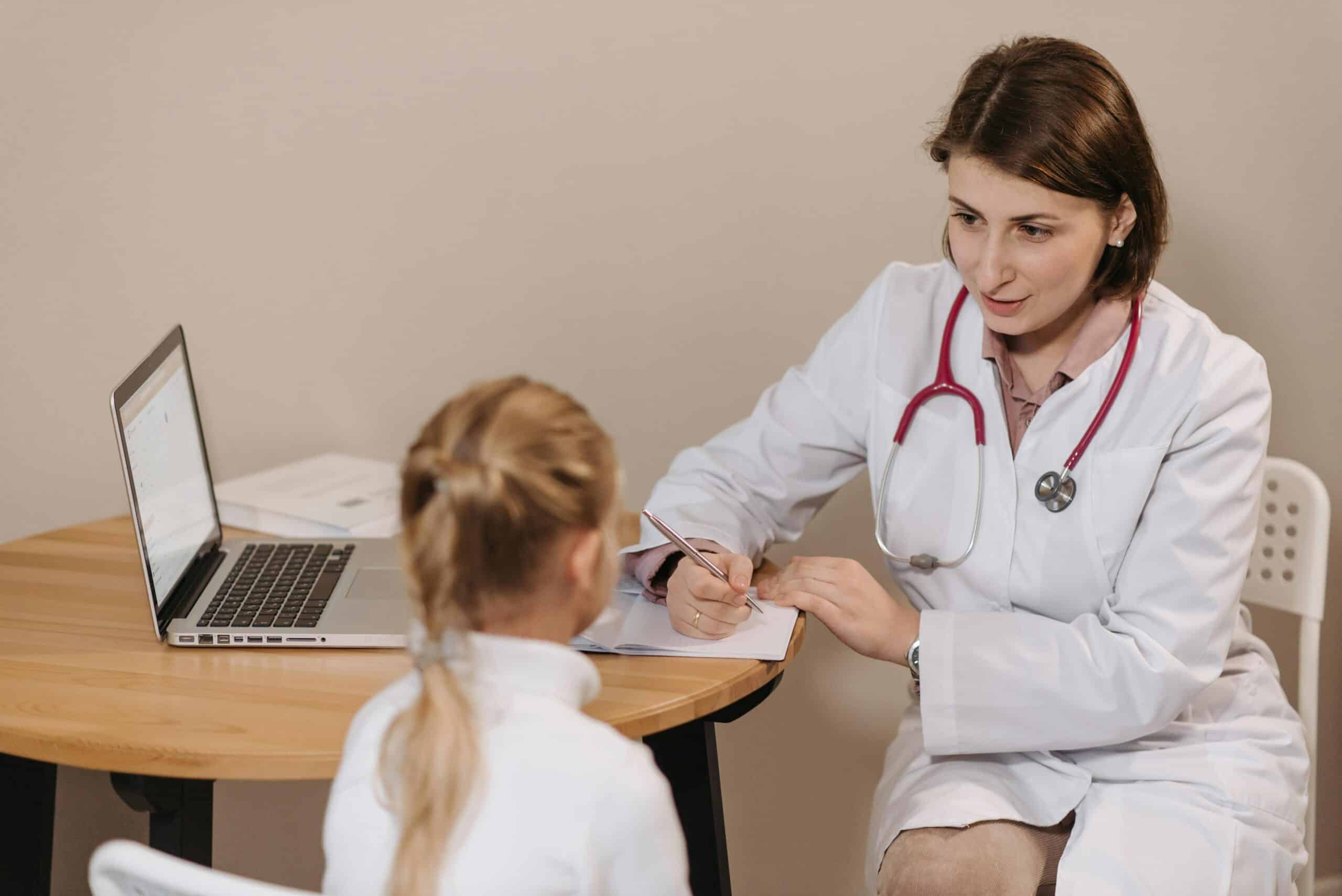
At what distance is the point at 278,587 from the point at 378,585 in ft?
0.38

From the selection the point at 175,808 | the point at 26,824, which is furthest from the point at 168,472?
the point at 26,824

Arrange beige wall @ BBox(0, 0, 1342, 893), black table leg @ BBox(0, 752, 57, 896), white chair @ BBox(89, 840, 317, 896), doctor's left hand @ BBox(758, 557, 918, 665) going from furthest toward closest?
beige wall @ BBox(0, 0, 1342, 893)
black table leg @ BBox(0, 752, 57, 896)
doctor's left hand @ BBox(758, 557, 918, 665)
white chair @ BBox(89, 840, 317, 896)

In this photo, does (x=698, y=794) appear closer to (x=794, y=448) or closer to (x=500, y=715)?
(x=794, y=448)

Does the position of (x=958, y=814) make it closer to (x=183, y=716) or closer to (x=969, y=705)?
(x=969, y=705)

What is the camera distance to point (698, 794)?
147cm

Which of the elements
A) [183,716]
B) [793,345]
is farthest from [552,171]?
[183,716]

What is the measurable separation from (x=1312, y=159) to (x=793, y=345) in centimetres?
86

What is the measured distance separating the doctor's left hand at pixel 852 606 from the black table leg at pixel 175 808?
2.11 ft

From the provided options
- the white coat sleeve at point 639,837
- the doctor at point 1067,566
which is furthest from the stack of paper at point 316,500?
the white coat sleeve at point 639,837

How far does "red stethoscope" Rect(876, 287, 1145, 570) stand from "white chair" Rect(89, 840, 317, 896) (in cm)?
87

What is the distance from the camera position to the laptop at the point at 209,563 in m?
1.34

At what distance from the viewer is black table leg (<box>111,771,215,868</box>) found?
121 cm

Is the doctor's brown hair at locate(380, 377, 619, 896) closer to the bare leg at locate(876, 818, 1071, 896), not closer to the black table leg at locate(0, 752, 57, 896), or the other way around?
the bare leg at locate(876, 818, 1071, 896)

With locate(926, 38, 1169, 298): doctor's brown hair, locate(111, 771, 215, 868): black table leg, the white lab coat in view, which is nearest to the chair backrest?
the white lab coat
